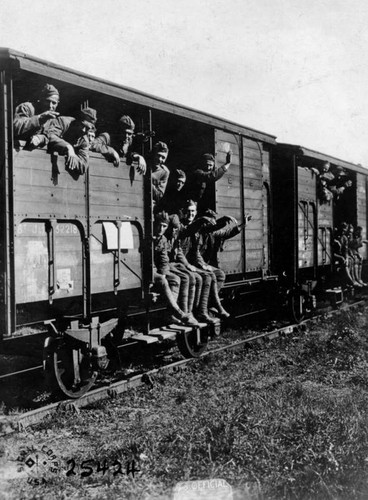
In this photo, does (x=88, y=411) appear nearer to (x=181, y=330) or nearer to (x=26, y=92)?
(x=181, y=330)

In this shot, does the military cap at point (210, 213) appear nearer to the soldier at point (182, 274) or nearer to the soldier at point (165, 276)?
the soldier at point (182, 274)

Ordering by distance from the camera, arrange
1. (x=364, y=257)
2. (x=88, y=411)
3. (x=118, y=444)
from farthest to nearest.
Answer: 1. (x=364, y=257)
2. (x=88, y=411)
3. (x=118, y=444)

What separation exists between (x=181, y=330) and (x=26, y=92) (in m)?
3.82

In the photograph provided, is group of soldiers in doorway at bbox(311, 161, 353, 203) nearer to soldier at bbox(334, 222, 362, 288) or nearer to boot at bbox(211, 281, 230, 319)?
soldier at bbox(334, 222, 362, 288)

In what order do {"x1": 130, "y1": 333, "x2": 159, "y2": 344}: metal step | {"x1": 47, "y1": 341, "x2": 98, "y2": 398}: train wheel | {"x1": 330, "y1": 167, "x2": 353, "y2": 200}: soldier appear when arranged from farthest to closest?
1. {"x1": 330, "y1": 167, "x2": 353, "y2": 200}: soldier
2. {"x1": 130, "y1": 333, "x2": 159, "y2": 344}: metal step
3. {"x1": 47, "y1": 341, "x2": 98, "y2": 398}: train wheel

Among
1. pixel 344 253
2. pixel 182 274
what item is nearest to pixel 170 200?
pixel 182 274

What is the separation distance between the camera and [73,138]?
652 cm

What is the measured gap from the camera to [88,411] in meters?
5.96

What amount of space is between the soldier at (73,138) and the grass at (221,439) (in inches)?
111

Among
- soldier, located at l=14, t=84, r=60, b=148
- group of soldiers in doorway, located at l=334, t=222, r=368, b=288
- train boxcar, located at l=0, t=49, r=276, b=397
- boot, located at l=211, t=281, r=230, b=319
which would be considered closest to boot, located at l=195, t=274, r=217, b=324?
boot, located at l=211, t=281, r=230, b=319

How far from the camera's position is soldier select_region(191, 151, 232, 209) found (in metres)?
8.76

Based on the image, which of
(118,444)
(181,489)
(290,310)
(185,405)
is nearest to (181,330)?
(185,405)

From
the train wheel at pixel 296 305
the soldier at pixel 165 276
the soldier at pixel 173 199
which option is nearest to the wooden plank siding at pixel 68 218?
the soldier at pixel 165 276

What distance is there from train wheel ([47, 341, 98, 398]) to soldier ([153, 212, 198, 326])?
1.58m
